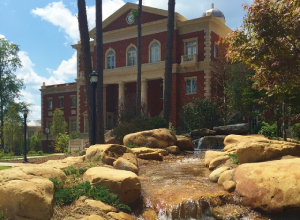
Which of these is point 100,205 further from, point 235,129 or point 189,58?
point 189,58

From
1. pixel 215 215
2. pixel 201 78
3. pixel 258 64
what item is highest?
pixel 201 78

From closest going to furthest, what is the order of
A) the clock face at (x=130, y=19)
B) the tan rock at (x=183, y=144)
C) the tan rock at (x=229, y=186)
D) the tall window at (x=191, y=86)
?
the tan rock at (x=229, y=186), the tan rock at (x=183, y=144), the tall window at (x=191, y=86), the clock face at (x=130, y=19)

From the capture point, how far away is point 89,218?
561 cm

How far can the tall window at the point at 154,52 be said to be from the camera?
34406mm

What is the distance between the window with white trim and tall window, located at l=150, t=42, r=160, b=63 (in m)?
4.31

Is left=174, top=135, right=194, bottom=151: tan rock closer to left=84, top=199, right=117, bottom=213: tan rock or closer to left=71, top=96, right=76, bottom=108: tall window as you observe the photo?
left=84, top=199, right=117, bottom=213: tan rock

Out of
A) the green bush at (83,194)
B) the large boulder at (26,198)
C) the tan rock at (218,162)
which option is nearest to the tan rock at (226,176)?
the tan rock at (218,162)

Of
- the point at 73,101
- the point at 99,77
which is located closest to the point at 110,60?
the point at 73,101

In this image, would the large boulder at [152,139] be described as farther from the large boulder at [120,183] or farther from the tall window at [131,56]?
the tall window at [131,56]

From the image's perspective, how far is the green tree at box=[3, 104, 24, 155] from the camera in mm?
37906

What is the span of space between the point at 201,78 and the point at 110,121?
1363cm

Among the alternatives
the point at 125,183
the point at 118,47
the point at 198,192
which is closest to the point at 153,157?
the point at 198,192

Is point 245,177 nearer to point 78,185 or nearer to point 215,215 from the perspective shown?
point 215,215

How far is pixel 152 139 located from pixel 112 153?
4.84m
